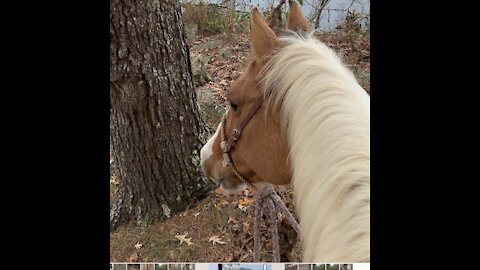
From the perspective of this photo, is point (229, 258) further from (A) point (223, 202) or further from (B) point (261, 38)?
(B) point (261, 38)

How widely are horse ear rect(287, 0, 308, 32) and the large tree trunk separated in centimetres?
41

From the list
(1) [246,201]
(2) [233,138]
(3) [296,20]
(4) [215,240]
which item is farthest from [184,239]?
(3) [296,20]

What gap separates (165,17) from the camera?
5.04ft

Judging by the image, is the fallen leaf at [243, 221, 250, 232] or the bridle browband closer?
the bridle browband

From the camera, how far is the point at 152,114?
5.19ft

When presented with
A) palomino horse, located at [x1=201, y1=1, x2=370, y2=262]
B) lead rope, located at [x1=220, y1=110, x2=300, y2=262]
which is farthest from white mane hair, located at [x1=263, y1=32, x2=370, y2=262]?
lead rope, located at [x1=220, y1=110, x2=300, y2=262]

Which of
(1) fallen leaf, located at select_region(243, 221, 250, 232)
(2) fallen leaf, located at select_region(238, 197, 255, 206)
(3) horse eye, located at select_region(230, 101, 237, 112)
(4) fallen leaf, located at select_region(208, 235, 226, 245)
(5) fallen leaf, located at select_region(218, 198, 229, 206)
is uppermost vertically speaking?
(3) horse eye, located at select_region(230, 101, 237, 112)

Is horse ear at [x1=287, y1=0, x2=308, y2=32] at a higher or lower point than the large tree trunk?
higher

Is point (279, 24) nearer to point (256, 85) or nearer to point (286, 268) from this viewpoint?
point (256, 85)

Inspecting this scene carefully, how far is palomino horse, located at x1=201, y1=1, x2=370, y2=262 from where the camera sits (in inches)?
37.4

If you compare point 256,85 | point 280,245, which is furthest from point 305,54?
point 280,245

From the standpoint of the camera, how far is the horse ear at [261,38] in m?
1.17

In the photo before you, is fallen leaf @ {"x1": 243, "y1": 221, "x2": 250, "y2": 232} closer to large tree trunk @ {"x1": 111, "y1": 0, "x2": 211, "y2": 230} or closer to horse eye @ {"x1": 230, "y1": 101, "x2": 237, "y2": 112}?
large tree trunk @ {"x1": 111, "y1": 0, "x2": 211, "y2": 230}
